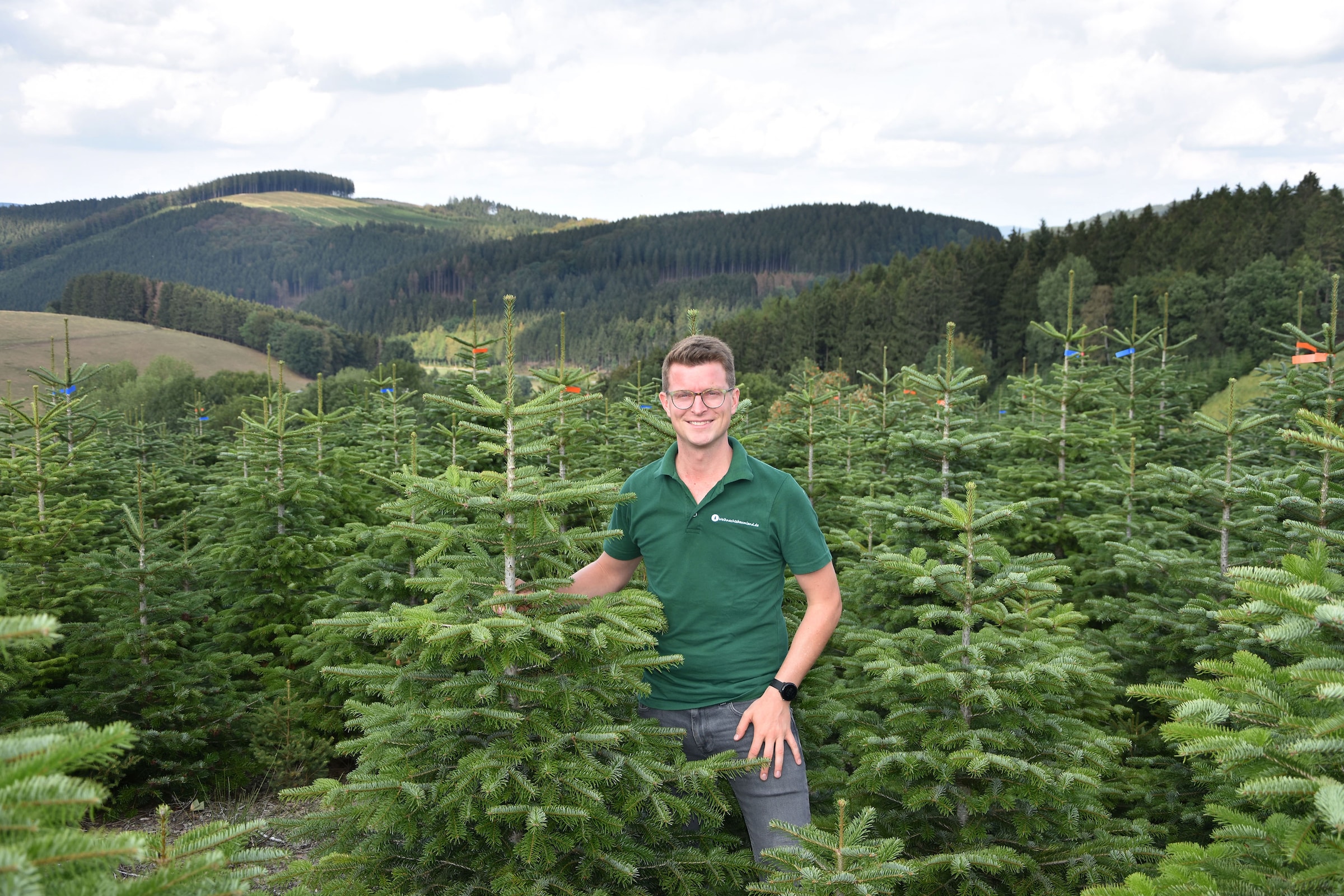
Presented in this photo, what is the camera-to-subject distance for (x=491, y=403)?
142 inches

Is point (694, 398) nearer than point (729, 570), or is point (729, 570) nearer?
point (694, 398)

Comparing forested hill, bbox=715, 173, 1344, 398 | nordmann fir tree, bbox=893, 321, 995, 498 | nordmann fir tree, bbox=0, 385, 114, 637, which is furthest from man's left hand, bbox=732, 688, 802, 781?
forested hill, bbox=715, 173, 1344, 398

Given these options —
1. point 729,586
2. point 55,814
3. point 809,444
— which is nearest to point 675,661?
point 729,586


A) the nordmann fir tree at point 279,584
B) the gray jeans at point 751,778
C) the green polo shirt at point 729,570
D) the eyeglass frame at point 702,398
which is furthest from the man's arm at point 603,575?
the nordmann fir tree at point 279,584

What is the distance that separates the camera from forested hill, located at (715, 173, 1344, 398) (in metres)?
46.6

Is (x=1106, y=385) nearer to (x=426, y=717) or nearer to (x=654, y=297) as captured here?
(x=426, y=717)

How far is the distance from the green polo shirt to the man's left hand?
130 millimetres

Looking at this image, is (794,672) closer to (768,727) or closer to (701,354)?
(768,727)

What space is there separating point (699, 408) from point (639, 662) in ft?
3.47

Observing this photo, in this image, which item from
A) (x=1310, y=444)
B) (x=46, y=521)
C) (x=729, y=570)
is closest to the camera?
(x=1310, y=444)

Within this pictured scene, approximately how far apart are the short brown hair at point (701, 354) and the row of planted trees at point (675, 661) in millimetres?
619

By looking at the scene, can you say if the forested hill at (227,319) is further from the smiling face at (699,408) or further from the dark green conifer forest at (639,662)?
the smiling face at (699,408)

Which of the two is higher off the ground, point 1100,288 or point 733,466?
point 1100,288

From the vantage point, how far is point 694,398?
3412 millimetres
